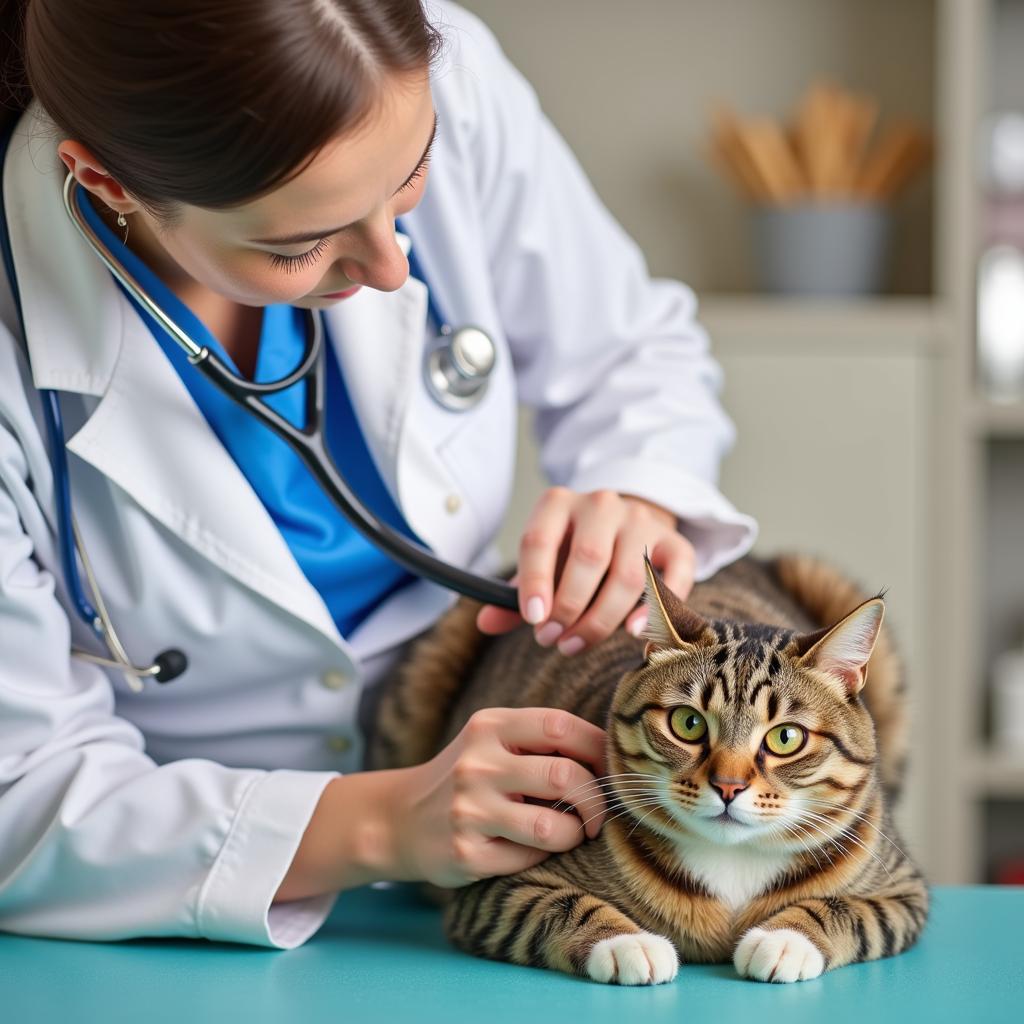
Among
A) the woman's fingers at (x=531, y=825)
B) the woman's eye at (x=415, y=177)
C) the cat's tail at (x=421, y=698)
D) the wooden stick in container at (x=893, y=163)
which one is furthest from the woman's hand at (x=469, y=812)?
the wooden stick in container at (x=893, y=163)

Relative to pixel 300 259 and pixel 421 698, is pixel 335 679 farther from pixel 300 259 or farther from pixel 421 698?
pixel 300 259

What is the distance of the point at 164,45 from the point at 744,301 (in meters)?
1.81

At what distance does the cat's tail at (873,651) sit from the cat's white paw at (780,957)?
247 millimetres

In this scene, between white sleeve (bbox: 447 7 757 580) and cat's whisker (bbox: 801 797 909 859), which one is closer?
cat's whisker (bbox: 801 797 909 859)

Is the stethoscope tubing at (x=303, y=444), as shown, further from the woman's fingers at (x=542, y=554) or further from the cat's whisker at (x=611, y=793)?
the cat's whisker at (x=611, y=793)

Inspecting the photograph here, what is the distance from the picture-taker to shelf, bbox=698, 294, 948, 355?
2.19 meters

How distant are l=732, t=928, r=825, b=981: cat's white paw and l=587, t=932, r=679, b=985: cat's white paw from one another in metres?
0.04

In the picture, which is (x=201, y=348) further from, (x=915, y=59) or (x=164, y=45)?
(x=915, y=59)

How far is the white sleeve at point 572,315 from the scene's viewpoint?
117 centimetres

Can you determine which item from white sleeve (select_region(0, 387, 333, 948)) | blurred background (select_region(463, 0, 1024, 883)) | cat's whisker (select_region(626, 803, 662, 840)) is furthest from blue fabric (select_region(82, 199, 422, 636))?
blurred background (select_region(463, 0, 1024, 883))

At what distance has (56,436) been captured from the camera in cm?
95

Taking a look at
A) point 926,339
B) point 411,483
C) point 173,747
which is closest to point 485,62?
point 411,483

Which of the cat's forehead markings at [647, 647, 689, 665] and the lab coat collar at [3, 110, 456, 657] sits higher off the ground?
the lab coat collar at [3, 110, 456, 657]

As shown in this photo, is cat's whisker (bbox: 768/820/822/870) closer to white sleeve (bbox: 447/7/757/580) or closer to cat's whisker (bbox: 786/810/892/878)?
cat's whisker (bbox: 786/810/892/878)
